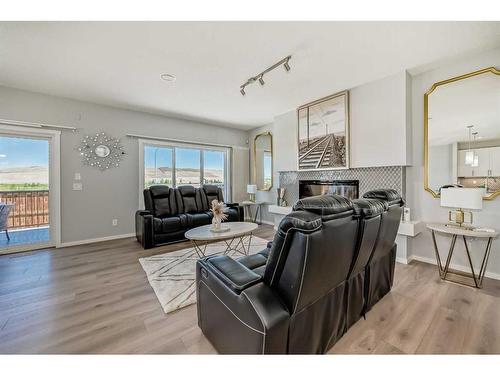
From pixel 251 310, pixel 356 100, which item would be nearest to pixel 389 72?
pixel 356 100

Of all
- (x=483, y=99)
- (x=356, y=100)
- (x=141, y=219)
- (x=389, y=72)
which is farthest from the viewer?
(x=141, y=219)

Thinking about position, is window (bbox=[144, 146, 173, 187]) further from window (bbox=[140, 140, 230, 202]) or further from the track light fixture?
the track light fixture

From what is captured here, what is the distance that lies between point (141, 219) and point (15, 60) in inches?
101

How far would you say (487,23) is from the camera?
198cm

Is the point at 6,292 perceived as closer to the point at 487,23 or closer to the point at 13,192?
the point at 13,192

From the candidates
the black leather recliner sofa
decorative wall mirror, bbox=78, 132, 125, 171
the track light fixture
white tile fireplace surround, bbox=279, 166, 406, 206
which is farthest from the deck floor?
white tile fireplace surround, bbox=279, 166, 406, 206

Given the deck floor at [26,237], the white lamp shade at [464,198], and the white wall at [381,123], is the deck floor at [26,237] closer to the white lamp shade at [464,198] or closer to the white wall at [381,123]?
the white wall at [381,123]

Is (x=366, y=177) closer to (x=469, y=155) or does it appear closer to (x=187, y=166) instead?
(x=469, y=155)

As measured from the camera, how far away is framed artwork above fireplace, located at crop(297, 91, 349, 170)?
3.51 metres

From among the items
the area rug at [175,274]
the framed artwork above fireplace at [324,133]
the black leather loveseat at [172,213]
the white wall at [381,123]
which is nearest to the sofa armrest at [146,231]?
the black leather loveseat at [172,213]

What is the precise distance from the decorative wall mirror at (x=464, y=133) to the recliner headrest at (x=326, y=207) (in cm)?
246

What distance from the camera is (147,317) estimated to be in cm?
175

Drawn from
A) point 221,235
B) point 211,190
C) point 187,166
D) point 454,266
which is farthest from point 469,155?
point 187,166

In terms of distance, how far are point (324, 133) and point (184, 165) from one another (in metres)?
3.35
